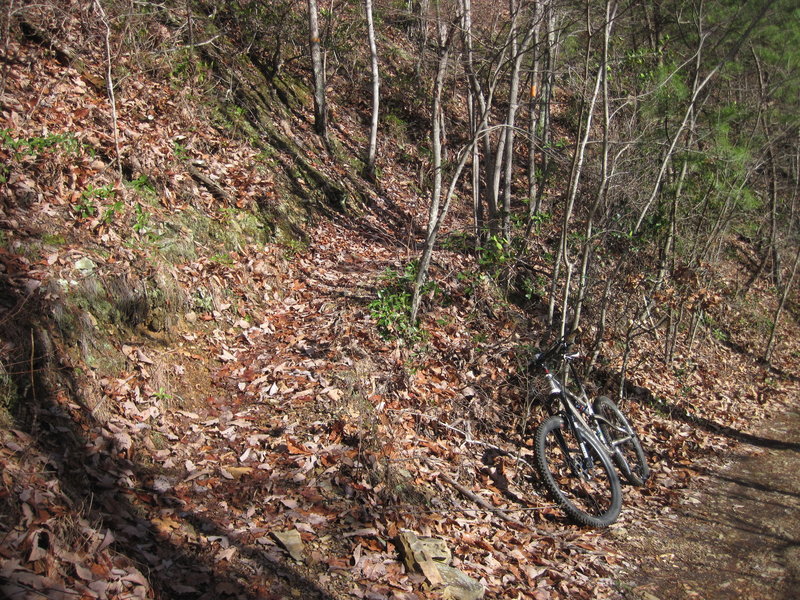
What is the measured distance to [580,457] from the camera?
5859 millimetres

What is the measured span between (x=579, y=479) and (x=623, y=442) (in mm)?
942

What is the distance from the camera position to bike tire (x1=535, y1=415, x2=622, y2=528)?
5.38 metres

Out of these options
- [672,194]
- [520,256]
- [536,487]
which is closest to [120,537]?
[536,487]

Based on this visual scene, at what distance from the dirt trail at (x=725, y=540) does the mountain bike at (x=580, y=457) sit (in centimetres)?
43

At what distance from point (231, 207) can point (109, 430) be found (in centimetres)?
420

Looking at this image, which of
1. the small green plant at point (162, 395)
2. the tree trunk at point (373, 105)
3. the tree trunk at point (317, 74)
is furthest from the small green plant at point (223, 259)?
the tree trunk at point (373, 105)

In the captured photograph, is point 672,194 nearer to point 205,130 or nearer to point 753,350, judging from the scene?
point 753,350

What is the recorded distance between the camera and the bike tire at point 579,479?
17.6ft

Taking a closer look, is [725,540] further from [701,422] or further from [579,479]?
[701,422]

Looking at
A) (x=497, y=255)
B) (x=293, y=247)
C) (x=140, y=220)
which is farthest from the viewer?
(x=293, y=247)

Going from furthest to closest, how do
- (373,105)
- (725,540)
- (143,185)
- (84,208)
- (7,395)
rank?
1. (373,105)
2. (143,185)
3. (84,208)
4. (725,540)
5. (7,395)

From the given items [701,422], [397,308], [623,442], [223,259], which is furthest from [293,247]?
[701,422]

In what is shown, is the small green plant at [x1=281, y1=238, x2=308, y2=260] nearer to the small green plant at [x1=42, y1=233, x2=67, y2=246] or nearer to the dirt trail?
the small green plant at [x1=42, y1=233, x2=67, y2=246]

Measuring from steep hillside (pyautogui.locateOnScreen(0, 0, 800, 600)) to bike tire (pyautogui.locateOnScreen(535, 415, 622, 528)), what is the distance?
0.67 ft
